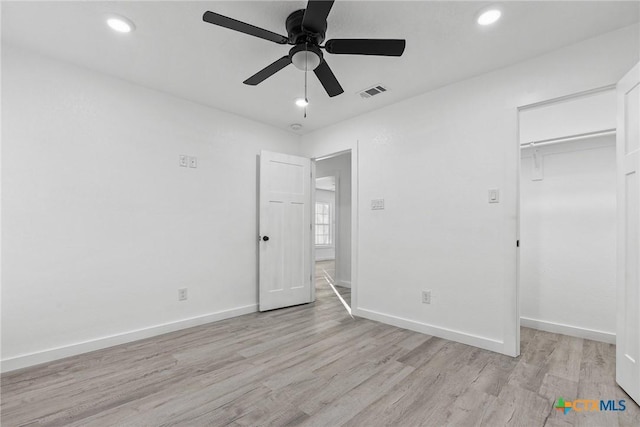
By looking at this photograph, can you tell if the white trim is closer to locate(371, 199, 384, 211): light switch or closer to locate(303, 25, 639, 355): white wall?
locate(303, 25, 639, 355): white wall

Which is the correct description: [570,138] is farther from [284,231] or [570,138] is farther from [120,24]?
[120,24]

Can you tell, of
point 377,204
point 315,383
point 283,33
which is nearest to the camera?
point 315,383

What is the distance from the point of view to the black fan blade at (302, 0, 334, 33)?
5.11 ft

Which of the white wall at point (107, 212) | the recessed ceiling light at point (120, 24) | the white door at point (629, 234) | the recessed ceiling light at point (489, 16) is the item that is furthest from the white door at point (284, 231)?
the white door at point (629, 234)

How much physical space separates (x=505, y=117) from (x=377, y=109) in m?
1.40

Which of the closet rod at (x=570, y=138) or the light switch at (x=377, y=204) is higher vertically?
the closet rod at (x=570, y=138)

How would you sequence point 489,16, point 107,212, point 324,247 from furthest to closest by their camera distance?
point 324,247, point 107,212, point 489,16

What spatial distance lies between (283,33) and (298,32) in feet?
1.01

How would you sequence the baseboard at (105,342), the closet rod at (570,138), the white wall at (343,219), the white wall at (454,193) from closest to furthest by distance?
the baseboard at (105,342) < the white wall at (454,193) < the closet rod at (570,138) < the white wall at (343,219)

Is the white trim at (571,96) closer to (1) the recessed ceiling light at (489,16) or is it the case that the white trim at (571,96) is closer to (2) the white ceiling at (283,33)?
(2) the white ceiling at (283,33)

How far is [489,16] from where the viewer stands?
1.99m

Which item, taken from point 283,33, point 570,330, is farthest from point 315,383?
point 570,330

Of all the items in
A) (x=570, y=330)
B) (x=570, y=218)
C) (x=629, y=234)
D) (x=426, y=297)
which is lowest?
(x=570, y=330)

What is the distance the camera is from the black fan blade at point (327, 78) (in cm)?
212
